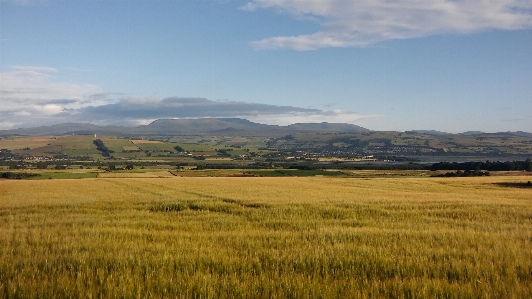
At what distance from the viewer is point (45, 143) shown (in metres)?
167

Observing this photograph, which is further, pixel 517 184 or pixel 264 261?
pixel 517 184

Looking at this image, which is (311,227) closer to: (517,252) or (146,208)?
(517,252)

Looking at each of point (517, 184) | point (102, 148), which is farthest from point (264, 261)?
point (102, 148)

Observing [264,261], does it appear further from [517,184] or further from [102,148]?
[102,148]

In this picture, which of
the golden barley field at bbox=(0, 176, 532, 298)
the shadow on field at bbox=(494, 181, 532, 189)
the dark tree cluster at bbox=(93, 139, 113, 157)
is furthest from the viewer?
the dark tree cluster at bbox=(93, 139, 113, 157)

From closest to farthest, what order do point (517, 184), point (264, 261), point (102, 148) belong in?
1. point (264, 261)
2. point (517, 184)
3. point (102, 148)

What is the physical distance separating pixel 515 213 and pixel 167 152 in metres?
169

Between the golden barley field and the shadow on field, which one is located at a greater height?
the golden barley field

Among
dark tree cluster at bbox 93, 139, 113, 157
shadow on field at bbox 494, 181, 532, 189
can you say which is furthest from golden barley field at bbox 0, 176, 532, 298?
dark tree cluster at bbox 93, 139, 113, 157

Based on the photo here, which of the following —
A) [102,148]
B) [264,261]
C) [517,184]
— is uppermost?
[102,148]

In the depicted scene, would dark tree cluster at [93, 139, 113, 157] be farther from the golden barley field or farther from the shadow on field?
the golden barley field

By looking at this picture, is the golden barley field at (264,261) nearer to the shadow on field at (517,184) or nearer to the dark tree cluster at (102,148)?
the shadow on field at (517,184)

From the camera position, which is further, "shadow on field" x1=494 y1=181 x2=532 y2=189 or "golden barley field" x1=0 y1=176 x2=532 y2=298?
"shadow on field" x1=494 y1=181 x2=532 y2=189

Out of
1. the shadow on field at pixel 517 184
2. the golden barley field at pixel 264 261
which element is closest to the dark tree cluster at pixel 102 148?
the shadow on field at pixel 517 184
